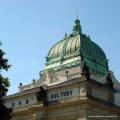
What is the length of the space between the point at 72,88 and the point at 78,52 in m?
12.3

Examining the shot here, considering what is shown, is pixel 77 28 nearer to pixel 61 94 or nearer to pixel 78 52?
pixel 78 52

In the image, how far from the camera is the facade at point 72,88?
73188 mm

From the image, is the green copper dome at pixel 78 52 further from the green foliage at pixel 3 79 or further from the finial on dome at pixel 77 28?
the green foliage at pixel 3 79

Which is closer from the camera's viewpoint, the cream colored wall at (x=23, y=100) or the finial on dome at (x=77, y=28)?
the cream colored wall at (x=23, y=100)

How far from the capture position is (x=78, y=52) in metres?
85.1

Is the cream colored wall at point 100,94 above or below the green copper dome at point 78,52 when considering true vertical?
below

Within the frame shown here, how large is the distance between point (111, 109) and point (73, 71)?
11.8 metres

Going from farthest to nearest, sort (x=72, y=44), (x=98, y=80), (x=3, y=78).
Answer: (x=72, y=44) < (x=98, y=80) < (x=3, y=78)

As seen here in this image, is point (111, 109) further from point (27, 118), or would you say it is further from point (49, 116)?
point (27, 118)

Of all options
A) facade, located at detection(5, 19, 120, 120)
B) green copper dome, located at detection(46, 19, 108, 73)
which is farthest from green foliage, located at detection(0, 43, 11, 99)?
green copper dome, located at detection(46, 19, 108, 73)

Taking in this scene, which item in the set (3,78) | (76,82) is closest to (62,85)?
(76,82)

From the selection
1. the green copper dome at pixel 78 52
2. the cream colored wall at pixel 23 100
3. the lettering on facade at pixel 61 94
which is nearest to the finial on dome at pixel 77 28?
the green copper dome at pixel 78 52

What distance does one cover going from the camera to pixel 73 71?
271 ft

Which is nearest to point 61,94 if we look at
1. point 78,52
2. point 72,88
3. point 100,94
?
point 72,88
